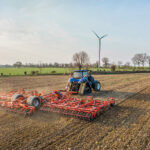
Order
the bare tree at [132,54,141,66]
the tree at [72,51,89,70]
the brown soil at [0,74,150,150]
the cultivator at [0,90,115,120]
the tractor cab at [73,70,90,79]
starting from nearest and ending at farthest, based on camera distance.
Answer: the brown soil at [0,74,150,150] → the cultivator at [0,90,115,120] → the tractor cab at [73,70,90,79] → the tree at [72,51,89,70] → the bare tree at [132,54,141,66]

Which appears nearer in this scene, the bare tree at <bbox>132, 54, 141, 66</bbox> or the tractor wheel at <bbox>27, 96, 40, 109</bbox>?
the tractor wheel at <bbox>27, 96, 40, 109</bbox>

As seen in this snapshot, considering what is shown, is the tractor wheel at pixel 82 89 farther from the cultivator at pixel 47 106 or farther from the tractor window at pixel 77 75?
the cultivator at pixel 47 106

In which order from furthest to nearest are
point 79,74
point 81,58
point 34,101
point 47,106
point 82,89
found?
point 81,58 < point 79,74 < point 82,89 < point 47,106 < point 34,101

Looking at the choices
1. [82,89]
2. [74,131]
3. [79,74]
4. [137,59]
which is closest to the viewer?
[74,131]

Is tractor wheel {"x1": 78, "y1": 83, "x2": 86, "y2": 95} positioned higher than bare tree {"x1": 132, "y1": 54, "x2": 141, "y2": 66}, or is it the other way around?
bare tree {"x1": 132, "y1": 54, "x2": 141, "y2": 66}

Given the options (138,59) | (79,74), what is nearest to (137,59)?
(138,59)

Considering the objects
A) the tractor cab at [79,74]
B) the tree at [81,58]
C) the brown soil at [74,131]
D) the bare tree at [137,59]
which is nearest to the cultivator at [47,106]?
the brown soil at [74,131]

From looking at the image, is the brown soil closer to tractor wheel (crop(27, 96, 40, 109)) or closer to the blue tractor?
tractor wheel (crop(27, 96, 40, 109))

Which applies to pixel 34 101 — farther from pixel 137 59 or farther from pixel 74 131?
pixel 137 59

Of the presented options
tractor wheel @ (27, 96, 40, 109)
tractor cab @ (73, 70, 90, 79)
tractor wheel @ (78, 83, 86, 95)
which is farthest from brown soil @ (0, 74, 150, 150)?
tractor cab @ (73, 70, 90, 79)

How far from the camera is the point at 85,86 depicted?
10211 mm

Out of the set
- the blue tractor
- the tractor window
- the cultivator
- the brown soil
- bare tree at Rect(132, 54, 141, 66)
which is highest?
bare tree at Rect(132, 54, 141, 66)

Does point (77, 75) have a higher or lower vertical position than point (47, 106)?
higher

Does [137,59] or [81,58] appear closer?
[81,58]
